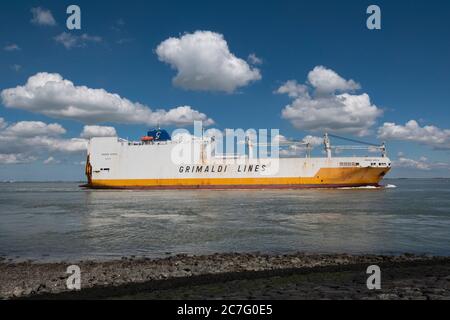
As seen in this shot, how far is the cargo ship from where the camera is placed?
5291 cm

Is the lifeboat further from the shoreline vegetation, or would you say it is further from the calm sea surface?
the shoreline vegetation

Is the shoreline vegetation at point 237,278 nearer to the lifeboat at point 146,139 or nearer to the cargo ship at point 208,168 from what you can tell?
the cargo ship at point 208,168

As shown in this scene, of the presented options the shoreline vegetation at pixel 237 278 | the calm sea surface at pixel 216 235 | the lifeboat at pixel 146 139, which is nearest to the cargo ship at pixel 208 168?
the lifeboat at pixel 146 139

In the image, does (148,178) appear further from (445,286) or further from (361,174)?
(445,286)

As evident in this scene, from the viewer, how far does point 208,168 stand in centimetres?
5519

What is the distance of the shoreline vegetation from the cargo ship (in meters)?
42.9

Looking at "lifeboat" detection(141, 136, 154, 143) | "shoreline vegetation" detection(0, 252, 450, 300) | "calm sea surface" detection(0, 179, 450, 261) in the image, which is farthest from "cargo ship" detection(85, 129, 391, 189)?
"shoreline vegetation" detection(0, 252, 450, 300)

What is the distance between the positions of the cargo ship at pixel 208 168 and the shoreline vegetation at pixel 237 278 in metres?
42.9

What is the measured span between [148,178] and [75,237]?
41759 millimetres

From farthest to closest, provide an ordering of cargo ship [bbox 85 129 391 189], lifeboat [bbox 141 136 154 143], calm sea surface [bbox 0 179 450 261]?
lifeboat [bbox 141 136 154 143] < cargo ship [bbox 85 129 391 189] < calm sea surface [bbox 0 179 450 261]

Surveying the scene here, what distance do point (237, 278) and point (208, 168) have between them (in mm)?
47171

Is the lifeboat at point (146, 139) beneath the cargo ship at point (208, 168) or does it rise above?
above

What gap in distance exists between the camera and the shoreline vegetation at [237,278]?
683cm
